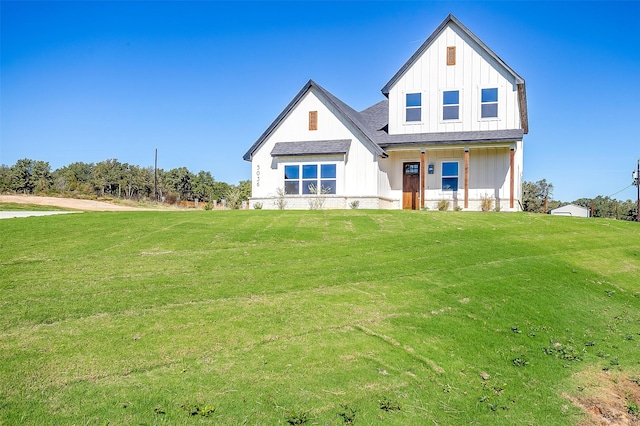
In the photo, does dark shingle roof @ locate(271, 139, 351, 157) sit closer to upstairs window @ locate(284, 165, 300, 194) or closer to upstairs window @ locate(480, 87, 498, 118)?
upstairs window @ locate(284, 165, 300, 194)

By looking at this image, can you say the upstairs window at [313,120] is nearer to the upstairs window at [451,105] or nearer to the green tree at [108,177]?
the upstairs window at [451,105]

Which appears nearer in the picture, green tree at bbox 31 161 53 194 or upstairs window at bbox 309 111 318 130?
upstairs window at bbox 309 111 318 130

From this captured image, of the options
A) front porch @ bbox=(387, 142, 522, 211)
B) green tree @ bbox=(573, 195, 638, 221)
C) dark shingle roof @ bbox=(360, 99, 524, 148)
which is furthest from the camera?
green tree @ bbox=(573, 195, 638, 221)

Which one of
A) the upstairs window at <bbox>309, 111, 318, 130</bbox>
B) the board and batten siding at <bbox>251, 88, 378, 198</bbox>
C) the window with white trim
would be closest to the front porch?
the board and batten siding at <bbox>251, 88, 378, 198</bbox>

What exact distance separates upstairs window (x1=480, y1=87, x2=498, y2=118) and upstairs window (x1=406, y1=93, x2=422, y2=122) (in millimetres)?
3290

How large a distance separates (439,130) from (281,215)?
455 inches

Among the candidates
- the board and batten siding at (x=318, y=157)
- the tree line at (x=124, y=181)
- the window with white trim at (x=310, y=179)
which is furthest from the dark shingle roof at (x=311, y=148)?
the tree line at (x=124, y=181)

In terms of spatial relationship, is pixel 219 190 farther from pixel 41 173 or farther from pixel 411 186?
pixel 411 186

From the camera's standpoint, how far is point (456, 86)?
1040 inches

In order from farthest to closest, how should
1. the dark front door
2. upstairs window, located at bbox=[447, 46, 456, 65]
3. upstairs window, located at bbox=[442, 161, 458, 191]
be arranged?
1. the dark front door
2. upstairs window, located at bbox=[447, 46, 456, 65]
3. upstairs window, located at bbox=[442, 161, 458, 191]

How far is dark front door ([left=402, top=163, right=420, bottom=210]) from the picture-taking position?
27297mm

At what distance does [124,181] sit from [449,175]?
60.2 metres

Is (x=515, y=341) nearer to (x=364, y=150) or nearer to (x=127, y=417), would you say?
(x=127, y=417)

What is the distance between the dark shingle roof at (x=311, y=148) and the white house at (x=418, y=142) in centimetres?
6
